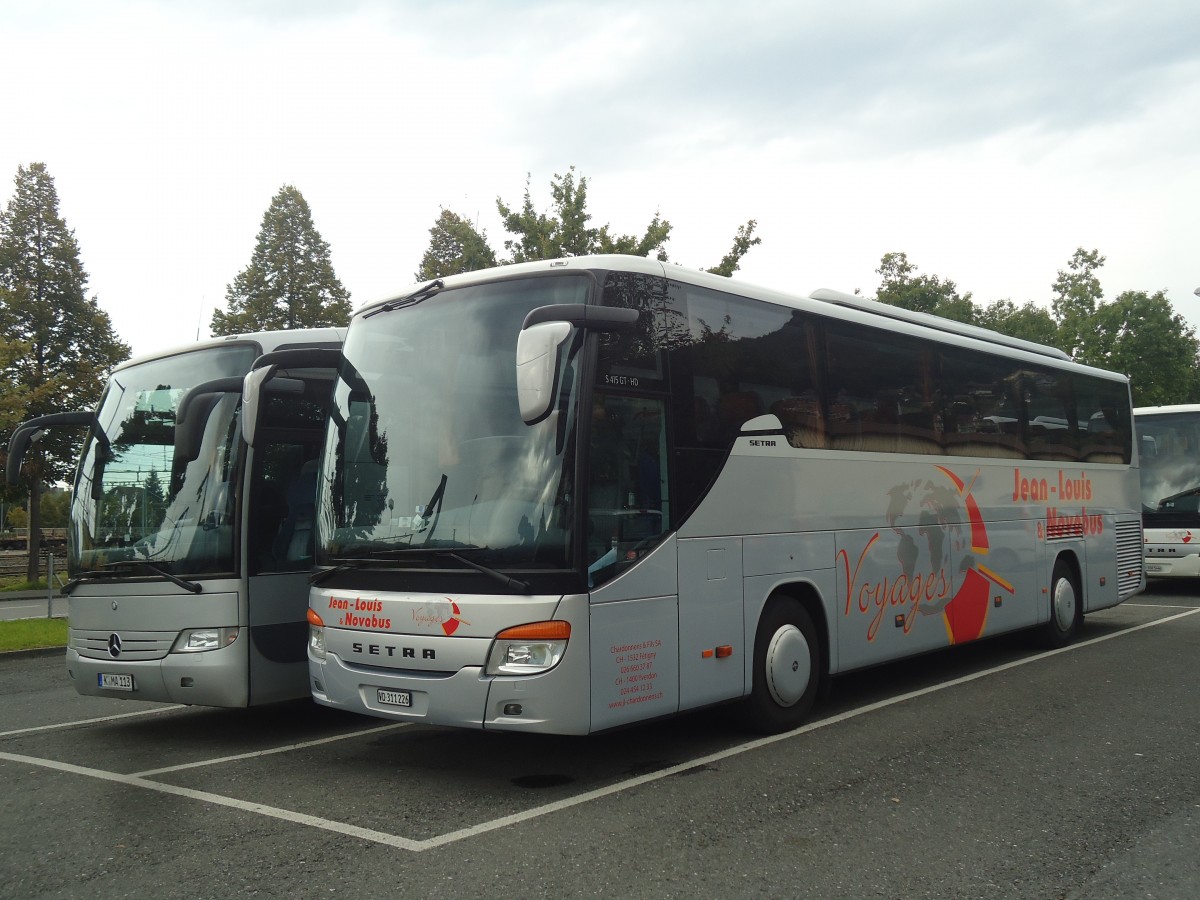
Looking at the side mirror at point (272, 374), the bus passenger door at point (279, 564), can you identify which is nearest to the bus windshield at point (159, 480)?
the bus passenger door at point (279, 564)

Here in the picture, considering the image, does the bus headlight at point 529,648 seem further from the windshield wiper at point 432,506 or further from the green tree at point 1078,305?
the green tree at point 1078,305

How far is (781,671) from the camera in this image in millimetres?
7898

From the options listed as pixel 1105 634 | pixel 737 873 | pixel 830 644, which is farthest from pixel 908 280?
→ pixel 737 873

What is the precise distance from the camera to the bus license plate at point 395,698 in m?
6.49

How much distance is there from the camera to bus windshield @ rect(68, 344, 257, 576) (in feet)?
26.0

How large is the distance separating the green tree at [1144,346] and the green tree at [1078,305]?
363 mm

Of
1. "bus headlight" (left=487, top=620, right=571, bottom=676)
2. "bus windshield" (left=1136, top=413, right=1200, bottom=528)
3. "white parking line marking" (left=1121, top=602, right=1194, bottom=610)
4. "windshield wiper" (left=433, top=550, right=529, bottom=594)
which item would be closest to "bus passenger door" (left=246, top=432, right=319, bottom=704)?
"windshield wiper" (left=433, top=550, right=529, bottom=594)

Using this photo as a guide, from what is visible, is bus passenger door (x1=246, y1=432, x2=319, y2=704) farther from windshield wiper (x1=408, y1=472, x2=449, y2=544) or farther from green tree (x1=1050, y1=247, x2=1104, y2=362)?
green tree (x1=1050, y1=247, x2=1104, y2=362)

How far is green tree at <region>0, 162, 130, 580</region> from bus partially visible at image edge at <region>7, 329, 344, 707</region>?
2258 centimetres

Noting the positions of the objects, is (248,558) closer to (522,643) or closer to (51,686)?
(522,643)

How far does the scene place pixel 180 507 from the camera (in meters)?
8.01

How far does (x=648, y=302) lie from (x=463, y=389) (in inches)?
54.1

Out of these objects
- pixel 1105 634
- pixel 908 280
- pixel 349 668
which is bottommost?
pixel 1105 634

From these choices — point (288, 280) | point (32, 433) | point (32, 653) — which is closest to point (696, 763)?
point (32, 433)
